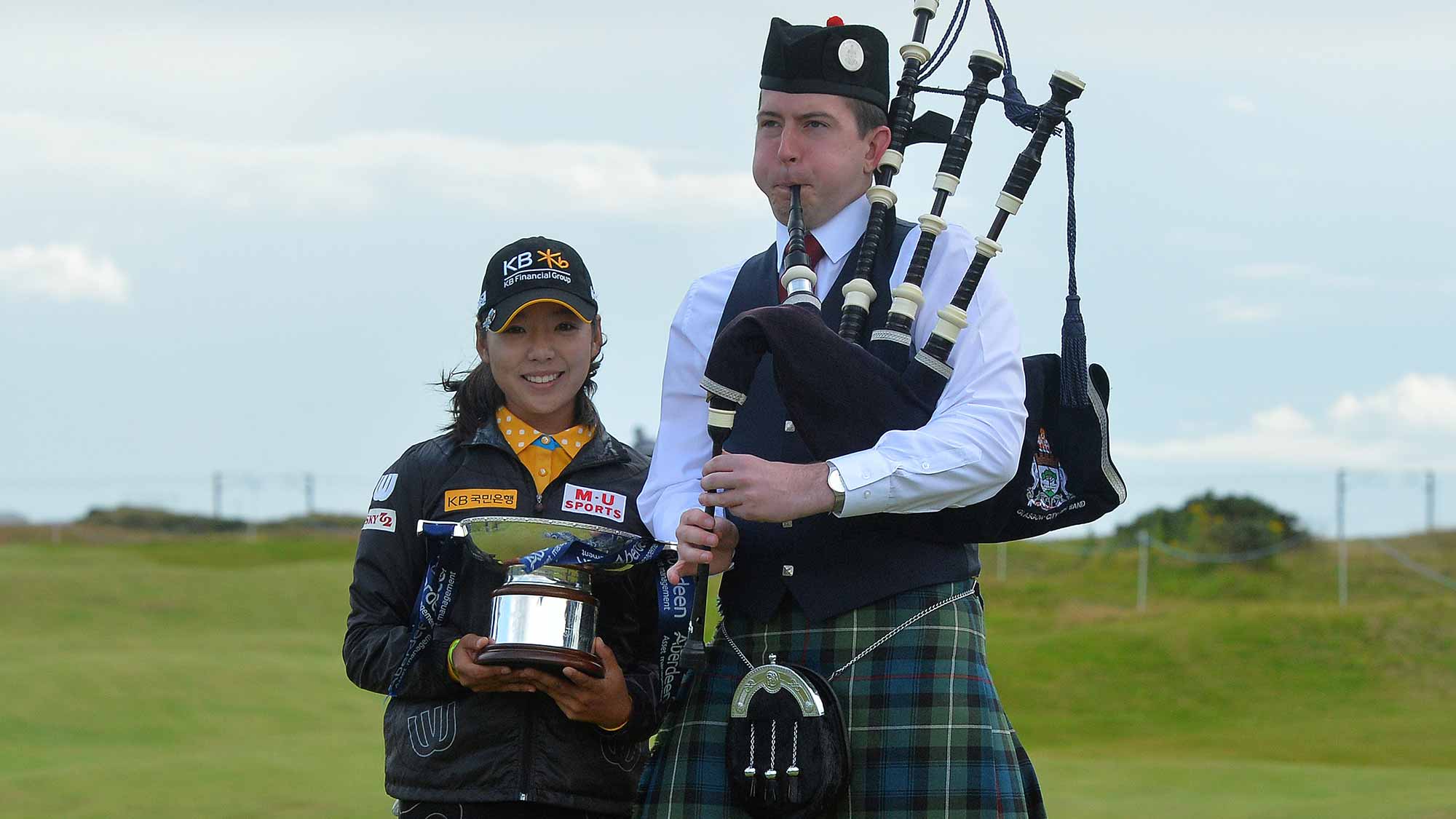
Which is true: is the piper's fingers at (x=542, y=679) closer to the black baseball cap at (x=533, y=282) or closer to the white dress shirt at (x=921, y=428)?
the white dress shirt at (x=921, y=428)

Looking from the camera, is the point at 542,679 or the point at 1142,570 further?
the point at 1142,570

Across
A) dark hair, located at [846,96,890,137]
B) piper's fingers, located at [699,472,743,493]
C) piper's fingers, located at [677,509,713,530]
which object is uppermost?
dark hair, located at [846,96,890,137]

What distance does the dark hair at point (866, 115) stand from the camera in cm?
266

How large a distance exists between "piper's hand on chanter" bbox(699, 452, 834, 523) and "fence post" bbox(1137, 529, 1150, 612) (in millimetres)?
15589

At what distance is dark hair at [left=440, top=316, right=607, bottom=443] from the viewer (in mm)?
3082

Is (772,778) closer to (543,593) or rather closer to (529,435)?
(543,593)

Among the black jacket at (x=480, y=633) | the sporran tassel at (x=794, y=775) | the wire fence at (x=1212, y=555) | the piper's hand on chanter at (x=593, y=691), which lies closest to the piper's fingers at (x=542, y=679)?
the piper's hand on chanter at (x=593, y=691)

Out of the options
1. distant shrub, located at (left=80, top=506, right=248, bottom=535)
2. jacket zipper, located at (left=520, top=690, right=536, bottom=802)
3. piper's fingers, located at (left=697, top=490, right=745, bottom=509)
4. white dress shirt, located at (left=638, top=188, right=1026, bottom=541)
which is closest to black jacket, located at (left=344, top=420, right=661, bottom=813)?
jacket zipper, located at (left=520, top=690, right=536, bottom=802)

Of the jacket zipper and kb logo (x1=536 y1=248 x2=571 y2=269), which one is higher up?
kb logo (x1=536 y1=248 x2=571 y2=269)

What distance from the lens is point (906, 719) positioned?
2570mm

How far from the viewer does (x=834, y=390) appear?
2430 mm

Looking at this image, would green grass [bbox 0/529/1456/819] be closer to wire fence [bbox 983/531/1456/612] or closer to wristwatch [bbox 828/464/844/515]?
wire fence [bbox 983/531/1456/612]

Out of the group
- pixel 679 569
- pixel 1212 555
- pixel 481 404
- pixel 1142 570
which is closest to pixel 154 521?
pixel 1142 570

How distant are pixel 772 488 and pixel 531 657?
20.6 inches
